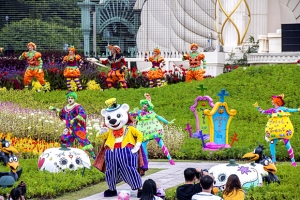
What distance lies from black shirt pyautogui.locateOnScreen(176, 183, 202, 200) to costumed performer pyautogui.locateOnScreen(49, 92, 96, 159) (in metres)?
4.90

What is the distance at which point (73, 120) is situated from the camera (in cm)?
1420

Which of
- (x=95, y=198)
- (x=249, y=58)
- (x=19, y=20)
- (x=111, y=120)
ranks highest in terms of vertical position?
(x=19, y=20)

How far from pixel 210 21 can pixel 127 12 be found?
4.60 m

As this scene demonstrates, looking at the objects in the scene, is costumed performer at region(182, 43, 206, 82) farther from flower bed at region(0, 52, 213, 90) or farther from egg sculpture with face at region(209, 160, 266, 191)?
egg sculpture with face at region(209, 160, 266, 191)

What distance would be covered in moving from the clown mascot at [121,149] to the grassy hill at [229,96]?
261 inches

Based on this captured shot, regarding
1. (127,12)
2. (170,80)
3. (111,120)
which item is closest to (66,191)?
(111,120)

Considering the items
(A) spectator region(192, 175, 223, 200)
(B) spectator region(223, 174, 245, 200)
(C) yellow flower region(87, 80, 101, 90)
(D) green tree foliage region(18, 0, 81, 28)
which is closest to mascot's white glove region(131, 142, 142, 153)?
(B) spectator region(223, 174, 245, 200)

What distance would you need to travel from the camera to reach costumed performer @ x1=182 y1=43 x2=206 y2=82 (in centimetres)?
2408

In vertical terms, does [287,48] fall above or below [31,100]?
above

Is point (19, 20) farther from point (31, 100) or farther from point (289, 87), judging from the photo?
point (289, 87)

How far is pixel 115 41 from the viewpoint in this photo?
36.8 m

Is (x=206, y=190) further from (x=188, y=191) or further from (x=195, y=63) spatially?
(x=195, y=63)

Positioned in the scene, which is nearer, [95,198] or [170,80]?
[95,198]

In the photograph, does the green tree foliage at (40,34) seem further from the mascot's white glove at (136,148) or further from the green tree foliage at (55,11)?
the mascot's white glove at (136,148)
